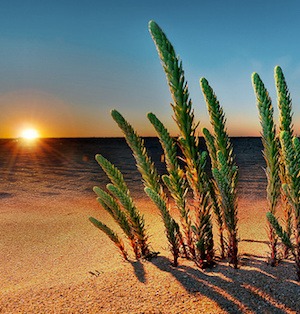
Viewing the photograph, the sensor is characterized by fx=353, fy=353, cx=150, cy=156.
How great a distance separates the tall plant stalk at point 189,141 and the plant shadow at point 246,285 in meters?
0.20

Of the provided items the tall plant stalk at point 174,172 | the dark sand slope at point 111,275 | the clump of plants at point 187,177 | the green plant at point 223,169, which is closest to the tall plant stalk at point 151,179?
the clump of plants at point 187,177

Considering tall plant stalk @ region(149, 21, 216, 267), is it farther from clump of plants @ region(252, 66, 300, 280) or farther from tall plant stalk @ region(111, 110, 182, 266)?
clump of plants @ region(252, 66, 300, 280)

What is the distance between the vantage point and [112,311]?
9.43 feet

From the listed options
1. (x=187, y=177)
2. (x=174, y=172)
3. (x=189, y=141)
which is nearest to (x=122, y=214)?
(x=174, y=172)

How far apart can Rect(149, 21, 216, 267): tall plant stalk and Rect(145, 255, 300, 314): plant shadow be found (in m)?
0.20

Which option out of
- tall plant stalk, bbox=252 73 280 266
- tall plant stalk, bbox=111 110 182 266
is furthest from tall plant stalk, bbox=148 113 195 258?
→ tall plant stalk, bbox=252 73 280 266

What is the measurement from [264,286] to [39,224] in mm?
4659

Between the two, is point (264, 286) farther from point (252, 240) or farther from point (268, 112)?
point (252, 240)

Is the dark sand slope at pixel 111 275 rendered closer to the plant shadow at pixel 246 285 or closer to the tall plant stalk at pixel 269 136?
the plant shadow at pixel 246 285

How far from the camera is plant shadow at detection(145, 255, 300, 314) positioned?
272cm

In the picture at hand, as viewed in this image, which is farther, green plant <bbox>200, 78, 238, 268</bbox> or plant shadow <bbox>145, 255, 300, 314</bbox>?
green plant <bbox>200, 78, 238, 268</bbox>

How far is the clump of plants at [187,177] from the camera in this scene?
9.09 ft

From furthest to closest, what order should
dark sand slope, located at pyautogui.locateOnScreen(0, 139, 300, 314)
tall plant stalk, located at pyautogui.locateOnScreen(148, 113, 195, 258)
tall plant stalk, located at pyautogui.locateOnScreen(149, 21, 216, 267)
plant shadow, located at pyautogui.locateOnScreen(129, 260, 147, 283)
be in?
Result: plant shadow, located at pyautogui.locateOnScreen(129, 260, 147, 283), tall plant stalk, located at pyautogui.locateOnScreen(148, 113, 195, 258), dark sand slope, located at pyautogui.locateOnScreen(0, 139, 300, 314), tall plant stalk, located at pyautogui.locateOnScreen(149, 21, 216, 267)

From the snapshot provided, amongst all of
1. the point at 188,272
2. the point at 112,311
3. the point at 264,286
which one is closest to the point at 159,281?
the point at 188,272
